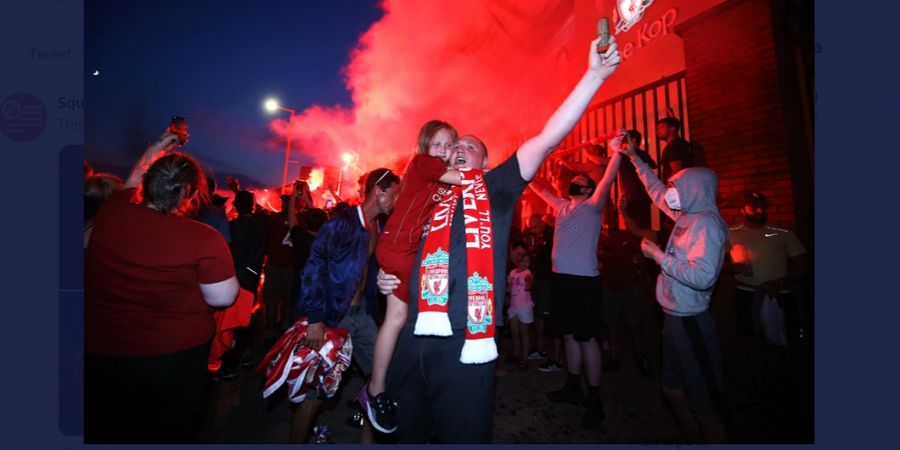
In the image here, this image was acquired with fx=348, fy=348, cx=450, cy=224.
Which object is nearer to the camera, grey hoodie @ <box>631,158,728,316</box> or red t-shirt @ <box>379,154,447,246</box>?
red t-shirt @ <box>379,154,447,246</box>

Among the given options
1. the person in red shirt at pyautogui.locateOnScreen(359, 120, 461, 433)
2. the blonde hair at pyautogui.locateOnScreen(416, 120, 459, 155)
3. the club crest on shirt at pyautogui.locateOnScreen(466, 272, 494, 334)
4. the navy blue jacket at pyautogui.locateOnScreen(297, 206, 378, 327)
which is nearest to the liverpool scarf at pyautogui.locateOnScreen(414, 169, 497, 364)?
the club crest on shirt at pyautogui.locateOnScreen(466, 272, 494, 334)

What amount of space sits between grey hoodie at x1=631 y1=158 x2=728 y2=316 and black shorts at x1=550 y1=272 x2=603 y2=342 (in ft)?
2.88

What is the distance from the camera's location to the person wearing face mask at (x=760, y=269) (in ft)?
12.4

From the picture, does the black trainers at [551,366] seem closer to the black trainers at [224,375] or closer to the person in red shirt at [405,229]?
the person in red shirt at [405,229]

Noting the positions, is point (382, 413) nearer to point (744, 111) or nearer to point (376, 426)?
point (376, 426)

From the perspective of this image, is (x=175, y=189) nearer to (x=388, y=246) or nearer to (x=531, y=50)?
(x=388, y=246)

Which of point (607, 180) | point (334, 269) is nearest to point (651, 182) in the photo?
point (607, 180)

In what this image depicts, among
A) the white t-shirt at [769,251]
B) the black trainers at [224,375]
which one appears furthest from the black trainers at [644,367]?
the black trainers at [224,375]

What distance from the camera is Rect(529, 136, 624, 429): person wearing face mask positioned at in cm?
368

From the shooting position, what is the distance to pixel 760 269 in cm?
387

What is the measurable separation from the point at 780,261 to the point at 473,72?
28.5ft

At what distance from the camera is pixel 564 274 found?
400 centimetres

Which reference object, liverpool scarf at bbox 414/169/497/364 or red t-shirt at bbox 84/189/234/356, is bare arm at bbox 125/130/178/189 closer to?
red t-shirt at bbox 84/189/234/356

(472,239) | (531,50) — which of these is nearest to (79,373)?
(472,239)
